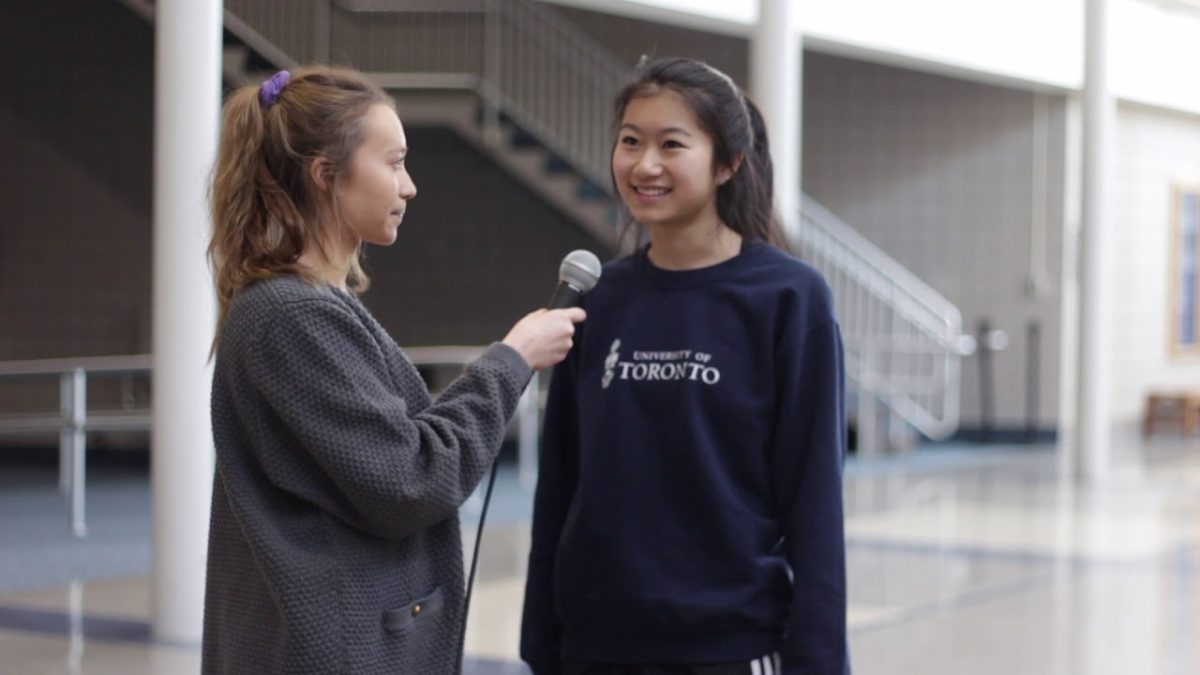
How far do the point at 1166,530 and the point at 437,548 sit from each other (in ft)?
24.0

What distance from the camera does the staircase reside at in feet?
40.4

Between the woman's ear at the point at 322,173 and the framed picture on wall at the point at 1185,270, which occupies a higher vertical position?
the framed picture on wall at the point at 1185,270

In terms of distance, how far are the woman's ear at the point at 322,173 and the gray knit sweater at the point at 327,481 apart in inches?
4.8

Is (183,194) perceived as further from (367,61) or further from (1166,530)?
(367,61)

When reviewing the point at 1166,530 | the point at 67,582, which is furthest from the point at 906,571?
the point at 67,582

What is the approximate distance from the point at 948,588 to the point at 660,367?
4.71 metres

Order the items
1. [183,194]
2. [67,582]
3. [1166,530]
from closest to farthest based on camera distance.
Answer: [183,194], [67,582], [1166,530]

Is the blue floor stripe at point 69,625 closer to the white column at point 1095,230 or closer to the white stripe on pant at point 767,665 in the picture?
the white stripe on pant at point 767,665

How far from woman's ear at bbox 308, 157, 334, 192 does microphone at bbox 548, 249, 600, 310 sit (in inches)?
13.6

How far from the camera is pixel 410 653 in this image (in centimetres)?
197

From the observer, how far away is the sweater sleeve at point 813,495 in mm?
2188

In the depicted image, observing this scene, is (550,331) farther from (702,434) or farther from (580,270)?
(702,434)

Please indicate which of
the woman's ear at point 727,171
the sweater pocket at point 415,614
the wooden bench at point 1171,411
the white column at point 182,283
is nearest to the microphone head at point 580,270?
the woman's ear at point 727,171

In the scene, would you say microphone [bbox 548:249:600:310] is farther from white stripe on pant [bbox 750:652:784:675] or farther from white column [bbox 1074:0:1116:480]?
white column [bbox 1074:0:1116:480]
